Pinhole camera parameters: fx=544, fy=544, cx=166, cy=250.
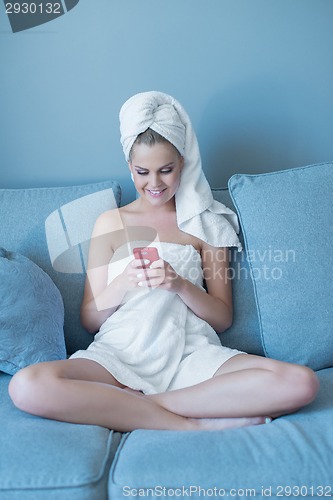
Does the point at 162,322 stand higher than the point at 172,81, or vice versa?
the point at 172,81

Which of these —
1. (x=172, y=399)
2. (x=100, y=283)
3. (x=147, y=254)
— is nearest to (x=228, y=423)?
(x=172, y=399)

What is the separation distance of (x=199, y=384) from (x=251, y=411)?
146 millimetres

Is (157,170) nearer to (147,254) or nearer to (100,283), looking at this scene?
(147,254)

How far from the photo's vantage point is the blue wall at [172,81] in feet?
6.33

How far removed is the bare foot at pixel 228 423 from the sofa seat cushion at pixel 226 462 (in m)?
0.09

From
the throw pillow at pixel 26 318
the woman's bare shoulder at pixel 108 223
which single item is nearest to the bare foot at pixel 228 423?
the throw pillow at pixel 26 318

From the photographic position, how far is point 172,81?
196 centimetres

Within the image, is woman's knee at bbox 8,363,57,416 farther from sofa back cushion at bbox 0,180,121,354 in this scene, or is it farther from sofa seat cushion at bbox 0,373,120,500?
sofa back cushion at bbox 0,180,121,354

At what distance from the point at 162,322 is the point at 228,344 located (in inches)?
10.1

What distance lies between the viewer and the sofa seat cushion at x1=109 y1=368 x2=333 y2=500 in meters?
1.06

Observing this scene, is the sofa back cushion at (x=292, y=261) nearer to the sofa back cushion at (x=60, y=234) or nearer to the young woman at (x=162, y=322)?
the young woman at (x=162, y=322)

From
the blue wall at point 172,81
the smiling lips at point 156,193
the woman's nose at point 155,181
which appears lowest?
the smiling lips at point 156,193

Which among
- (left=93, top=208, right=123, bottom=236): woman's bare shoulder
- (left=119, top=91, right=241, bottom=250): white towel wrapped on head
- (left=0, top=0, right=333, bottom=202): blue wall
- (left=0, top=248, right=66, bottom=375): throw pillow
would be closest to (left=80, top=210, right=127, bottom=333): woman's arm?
(left=93, top=208, right=123, bottom=236): woman's bare shoulder

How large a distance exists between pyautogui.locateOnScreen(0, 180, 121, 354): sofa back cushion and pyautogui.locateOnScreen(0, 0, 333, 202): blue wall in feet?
0.80
